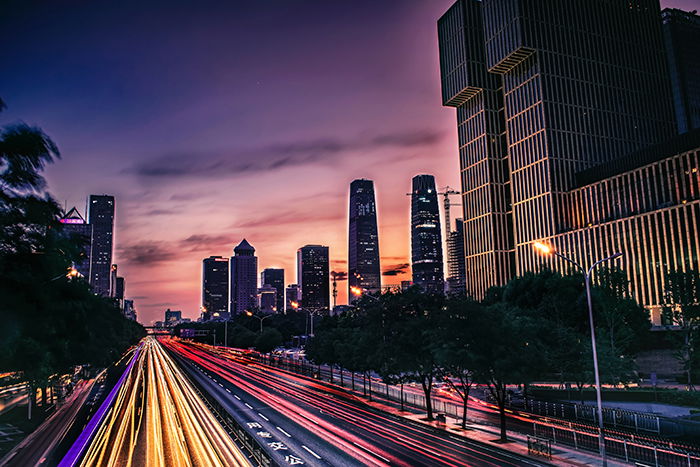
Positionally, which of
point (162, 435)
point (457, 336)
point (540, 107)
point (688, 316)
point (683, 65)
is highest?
point (683, 65)

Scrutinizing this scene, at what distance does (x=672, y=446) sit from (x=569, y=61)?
388ft

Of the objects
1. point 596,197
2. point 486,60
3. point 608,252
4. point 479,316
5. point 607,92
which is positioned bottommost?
point 479,316

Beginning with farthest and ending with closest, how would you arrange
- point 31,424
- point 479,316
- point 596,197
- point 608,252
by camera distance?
point 596,197
point 608,252
point 31,424
point 479,316

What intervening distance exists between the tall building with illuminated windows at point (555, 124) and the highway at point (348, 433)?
73.3 metres

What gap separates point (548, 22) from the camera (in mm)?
126188

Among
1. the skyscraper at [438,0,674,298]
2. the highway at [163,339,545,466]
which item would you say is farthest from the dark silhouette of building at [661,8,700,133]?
the highway at [163,339,545,466]

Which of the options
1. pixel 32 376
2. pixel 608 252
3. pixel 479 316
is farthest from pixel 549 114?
pixel 32 376

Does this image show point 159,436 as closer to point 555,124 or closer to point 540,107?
point 555,124

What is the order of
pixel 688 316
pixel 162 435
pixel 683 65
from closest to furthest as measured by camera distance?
pixel 162 435, pixel 688 316, pixel 683 65

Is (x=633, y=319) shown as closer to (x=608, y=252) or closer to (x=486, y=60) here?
(x=608, y=252)

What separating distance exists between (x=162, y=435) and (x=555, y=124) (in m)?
114

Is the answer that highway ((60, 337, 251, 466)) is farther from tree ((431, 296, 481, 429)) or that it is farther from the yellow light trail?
tree ((431, 296, 481, 429))

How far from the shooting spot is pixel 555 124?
120312 millimetres

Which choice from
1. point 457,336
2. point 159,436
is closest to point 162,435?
point 159,436
